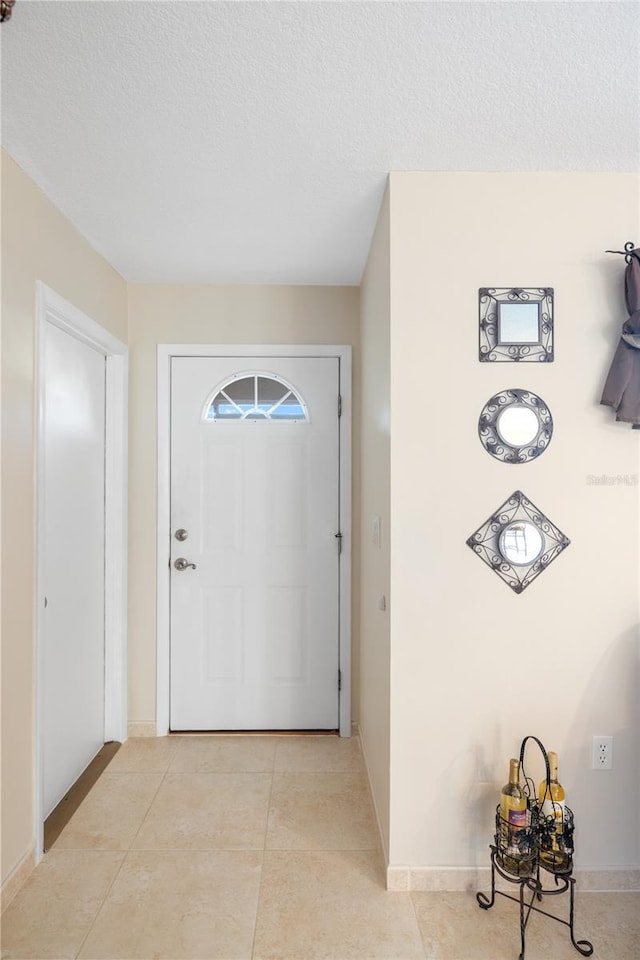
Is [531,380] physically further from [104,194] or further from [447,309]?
[104,194]

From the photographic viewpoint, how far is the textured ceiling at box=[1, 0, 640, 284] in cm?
136

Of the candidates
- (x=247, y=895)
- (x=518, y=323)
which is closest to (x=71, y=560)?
(x=247, y=895)

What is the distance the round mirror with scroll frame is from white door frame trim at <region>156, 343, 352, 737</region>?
125 cm

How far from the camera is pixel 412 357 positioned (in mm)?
2006

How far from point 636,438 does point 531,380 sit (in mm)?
411

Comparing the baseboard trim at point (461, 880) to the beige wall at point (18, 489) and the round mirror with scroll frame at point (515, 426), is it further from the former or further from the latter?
the round mirror with scroll frame at point (515, 426)

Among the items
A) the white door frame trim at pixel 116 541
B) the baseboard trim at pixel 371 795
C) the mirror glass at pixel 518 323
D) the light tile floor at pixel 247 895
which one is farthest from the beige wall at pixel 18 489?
the mirror glass at pixel 518 323

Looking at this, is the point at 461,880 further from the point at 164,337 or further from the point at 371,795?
the point at 164,337

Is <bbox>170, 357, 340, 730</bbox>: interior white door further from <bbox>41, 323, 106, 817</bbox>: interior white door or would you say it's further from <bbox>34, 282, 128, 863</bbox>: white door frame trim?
<bbox>41, 323, 106, 817</bbox>: interior white door

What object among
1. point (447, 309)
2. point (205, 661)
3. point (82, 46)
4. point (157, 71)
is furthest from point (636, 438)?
point (205, 661)

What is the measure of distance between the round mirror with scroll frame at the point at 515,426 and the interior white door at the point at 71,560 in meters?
1.61

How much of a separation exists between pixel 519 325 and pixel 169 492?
1.99 metres

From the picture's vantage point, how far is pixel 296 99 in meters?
1.62

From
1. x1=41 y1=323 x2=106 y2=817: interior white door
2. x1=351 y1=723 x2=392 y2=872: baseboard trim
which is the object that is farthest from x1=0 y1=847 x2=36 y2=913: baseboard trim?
x1=351 y1=723 x2=392 y2=872: baseboard trim
